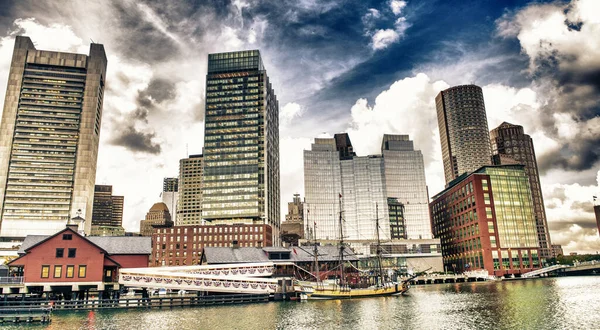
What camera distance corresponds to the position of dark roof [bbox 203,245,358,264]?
99.1m

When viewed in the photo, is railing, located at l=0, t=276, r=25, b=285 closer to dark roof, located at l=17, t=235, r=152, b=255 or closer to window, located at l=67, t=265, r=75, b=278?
window, located at l=67, t=265, r=75, b=278

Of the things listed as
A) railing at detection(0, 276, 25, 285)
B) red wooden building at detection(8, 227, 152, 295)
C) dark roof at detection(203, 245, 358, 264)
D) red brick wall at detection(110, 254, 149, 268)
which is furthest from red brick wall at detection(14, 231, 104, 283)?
dark roof at detection(203, 245, 358, 264)

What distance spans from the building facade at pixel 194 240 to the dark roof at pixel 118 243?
3736 inches

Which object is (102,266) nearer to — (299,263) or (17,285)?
(17,285)

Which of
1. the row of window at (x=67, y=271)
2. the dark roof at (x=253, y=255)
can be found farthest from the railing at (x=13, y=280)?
the dark roof at (x=253, y=255)

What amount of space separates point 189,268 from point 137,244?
12484 mm

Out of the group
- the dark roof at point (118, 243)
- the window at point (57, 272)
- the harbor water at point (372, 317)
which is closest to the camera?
the harbor water at point (372, 317)

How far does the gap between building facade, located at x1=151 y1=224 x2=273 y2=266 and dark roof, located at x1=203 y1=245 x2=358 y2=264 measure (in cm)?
7500

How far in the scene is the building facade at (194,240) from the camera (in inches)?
7170

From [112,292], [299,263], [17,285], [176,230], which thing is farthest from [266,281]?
[176,230]

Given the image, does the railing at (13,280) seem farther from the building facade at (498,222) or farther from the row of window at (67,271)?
the building facade at (498,222)

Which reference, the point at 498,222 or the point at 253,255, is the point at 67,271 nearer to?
the point at 253,255

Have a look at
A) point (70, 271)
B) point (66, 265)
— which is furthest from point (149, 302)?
point (66, 265)

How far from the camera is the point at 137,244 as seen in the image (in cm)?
8475
